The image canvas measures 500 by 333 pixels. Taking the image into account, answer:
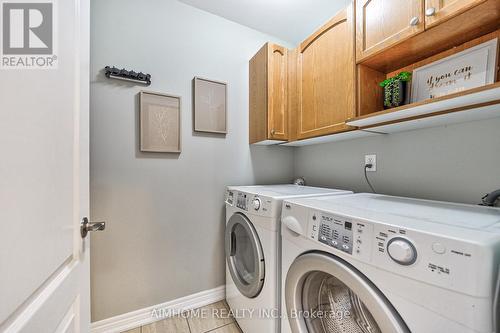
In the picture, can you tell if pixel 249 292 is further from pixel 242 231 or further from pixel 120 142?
pixel 120 142

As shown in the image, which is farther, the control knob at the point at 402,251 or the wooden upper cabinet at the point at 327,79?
the wooden upper cabinet at the point at 327,79

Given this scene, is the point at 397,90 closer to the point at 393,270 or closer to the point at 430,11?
the point at 430,11

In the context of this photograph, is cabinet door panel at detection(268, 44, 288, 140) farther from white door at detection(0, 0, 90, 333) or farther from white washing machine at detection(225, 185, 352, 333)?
white door at detection(0, 0, 90, 333)

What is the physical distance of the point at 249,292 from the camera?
47.4 inches

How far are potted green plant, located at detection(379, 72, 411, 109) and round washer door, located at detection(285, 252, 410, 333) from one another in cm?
94

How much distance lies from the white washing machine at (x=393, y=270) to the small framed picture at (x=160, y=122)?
1.09 metres

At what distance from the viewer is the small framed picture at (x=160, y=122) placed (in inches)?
57.0

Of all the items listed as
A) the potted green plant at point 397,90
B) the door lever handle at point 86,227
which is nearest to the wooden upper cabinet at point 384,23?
the potted green plant at point 397,90

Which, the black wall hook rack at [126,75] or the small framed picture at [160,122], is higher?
the black wall hook rack at [126,75]

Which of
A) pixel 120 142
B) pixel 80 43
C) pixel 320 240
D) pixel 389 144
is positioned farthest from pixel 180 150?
pixel 389 144

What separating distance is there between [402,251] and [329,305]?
0.52m

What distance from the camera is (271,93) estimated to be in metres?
1.66

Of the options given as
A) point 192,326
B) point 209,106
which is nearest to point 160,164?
point 209,106

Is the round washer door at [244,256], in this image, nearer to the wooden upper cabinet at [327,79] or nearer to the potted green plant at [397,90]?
the wooden upper cabinet at [327,79]
